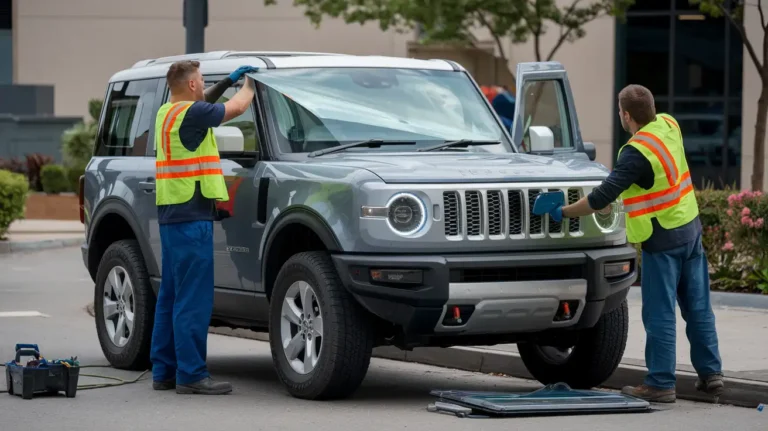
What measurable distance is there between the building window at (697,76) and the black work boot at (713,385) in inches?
1005

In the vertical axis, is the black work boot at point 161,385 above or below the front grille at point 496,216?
below

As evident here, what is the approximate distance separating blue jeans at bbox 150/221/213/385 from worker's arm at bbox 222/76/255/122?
0.66m

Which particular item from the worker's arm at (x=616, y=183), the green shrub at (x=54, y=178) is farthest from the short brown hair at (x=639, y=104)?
the green shrub at (x=54, y=178)

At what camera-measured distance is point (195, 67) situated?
8.99 meters

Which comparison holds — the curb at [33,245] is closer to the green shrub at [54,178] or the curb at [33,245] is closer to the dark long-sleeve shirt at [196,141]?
the green shrub at [54,178]

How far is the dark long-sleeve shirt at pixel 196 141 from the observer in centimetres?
880

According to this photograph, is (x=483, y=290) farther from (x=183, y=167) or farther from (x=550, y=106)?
(x=550, y=106)

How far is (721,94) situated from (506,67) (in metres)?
5.31

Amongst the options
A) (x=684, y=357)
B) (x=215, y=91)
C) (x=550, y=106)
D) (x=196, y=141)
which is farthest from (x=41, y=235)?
(x=196, y=141)

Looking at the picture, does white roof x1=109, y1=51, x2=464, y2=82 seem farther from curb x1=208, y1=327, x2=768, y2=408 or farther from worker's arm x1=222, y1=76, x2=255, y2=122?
curb x1=208, y1=327, x2=768, y2=408

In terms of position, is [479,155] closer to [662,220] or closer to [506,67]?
[662,220]

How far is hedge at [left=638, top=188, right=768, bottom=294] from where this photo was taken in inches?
550

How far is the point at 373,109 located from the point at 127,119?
2.17 metres

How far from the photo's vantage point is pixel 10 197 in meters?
23.0
